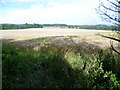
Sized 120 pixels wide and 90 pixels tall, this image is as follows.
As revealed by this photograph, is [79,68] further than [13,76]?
Yes

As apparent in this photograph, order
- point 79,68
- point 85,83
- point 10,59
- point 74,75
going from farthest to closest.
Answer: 1. point 10,59
2. point 79,68
3. point 74,75
4. point 85,83

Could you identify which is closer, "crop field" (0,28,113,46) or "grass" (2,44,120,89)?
"grass" (2,44,120,89)

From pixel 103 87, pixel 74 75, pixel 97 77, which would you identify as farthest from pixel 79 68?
pixel 103 87

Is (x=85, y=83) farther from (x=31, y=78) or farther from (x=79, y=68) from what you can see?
(x=31, y=78)

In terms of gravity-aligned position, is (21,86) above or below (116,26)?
below

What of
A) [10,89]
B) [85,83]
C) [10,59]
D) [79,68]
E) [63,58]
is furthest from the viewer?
[63,58]

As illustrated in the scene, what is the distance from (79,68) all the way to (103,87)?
0.94 m

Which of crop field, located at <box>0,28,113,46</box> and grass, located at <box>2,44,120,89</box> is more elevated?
crop field, located at <box>0,28,113,46</box>

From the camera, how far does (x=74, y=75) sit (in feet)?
13.1

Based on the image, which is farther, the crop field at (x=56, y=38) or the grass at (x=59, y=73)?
the crop field at (x=56, y=38)

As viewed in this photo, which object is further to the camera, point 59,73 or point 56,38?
point 56,38

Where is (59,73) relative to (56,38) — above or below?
below

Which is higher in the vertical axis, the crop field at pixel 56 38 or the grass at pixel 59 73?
the crop field at pixel 56 38

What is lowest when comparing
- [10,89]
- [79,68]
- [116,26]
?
[10,89]
